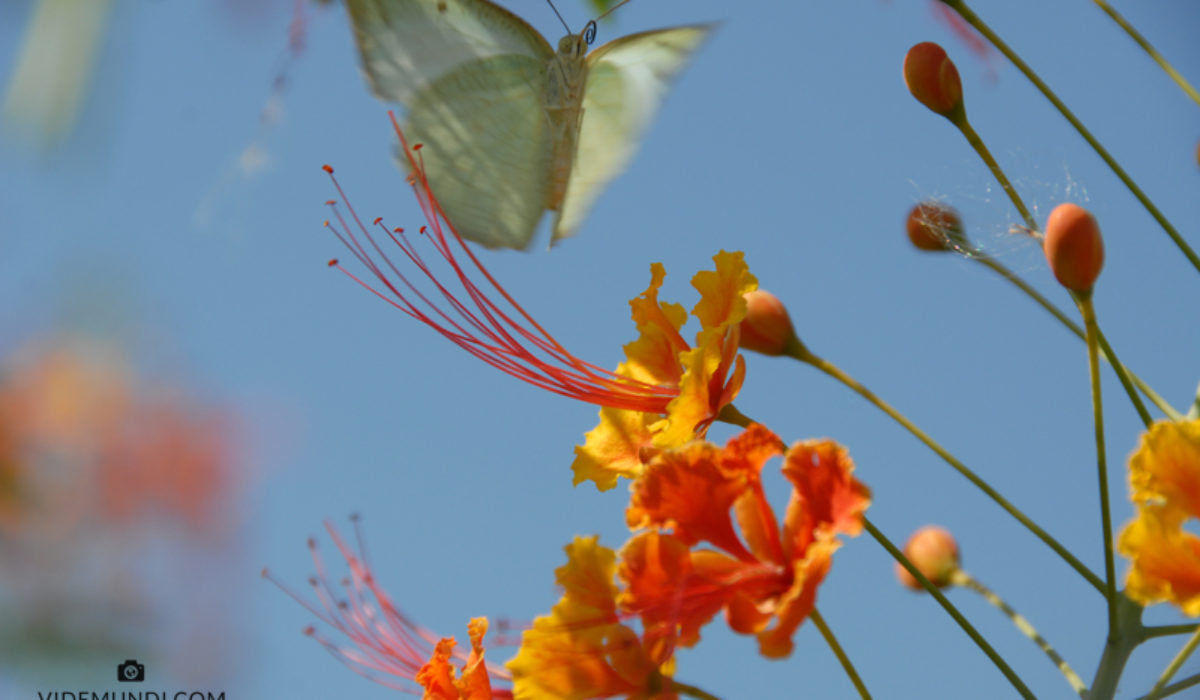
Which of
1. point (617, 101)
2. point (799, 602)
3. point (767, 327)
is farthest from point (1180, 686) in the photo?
point (617, 101)

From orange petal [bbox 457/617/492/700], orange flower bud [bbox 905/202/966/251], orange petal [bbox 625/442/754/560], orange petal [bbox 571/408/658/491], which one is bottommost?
orange petal [bbox 457/617/492/700]

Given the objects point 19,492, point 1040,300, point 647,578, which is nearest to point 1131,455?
point 1040,300

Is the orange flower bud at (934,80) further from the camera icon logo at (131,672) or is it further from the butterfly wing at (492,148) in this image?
the camera icon logo at (131,672)

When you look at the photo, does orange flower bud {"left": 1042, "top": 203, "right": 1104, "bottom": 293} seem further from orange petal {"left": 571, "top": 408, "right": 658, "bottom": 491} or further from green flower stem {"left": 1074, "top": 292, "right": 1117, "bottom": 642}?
orange petal {"left": 571, "top": 408, "right": 658, "bottom": 491}

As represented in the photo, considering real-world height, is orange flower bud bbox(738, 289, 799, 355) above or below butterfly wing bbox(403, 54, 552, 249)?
below

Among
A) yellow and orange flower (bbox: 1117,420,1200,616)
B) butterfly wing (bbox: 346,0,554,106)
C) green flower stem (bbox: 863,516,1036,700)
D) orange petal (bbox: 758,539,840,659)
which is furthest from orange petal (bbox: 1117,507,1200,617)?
butterfly wing (bbox: 346,0,554,106)

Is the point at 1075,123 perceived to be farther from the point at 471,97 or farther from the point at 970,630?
the point at 471,97

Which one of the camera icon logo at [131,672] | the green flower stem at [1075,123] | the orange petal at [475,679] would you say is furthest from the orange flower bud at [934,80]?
the camera icon logo at [131,672]
